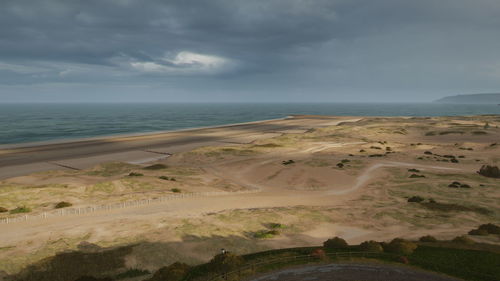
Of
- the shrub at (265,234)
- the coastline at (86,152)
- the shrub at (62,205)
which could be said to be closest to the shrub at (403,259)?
the shrub at (265,234)

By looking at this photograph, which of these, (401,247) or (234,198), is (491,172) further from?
(234,198)

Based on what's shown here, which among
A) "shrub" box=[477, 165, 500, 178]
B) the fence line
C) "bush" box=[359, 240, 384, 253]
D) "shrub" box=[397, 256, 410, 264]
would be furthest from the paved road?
"shrub" box=[477, 165, 500, 178]

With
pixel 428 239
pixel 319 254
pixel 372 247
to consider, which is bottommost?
pixel 428 239

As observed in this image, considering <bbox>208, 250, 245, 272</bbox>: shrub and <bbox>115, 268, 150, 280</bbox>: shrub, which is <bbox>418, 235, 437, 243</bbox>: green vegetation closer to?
<bbox>208, 250, 245, 272</bbox>: shrub

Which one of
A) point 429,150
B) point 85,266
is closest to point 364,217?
point 85,266

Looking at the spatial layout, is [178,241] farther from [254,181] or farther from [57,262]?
[254,181]

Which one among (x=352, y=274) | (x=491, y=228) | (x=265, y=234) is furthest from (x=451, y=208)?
(x=265, y=234)
